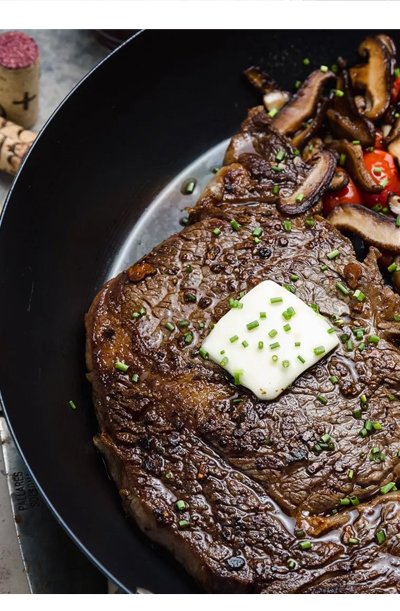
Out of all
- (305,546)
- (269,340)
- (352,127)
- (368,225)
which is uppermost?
(352,127)

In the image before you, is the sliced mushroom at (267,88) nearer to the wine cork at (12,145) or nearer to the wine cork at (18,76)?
the wine cork at (18,76)

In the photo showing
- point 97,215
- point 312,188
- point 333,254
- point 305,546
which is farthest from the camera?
point 97,215

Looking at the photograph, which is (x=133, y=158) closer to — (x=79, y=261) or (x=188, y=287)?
(x=79, y=261)

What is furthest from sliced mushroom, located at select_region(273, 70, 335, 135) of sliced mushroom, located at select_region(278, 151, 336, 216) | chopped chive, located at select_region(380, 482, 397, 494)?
chopped chive, located at select_region(380, 482, 397, 494)

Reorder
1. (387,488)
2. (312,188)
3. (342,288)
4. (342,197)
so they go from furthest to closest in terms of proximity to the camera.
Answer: (342,197), (312,188), (342,288), (387,488)

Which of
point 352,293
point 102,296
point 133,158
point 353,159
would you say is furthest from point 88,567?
point 353,159

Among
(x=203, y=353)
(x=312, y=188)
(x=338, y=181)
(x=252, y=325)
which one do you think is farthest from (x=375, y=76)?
(x=203, y=353)

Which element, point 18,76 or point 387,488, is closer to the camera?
point 387,488

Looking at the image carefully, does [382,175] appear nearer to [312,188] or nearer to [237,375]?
[312,188]

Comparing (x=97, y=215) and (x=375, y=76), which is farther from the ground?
(x=375, y=76)
